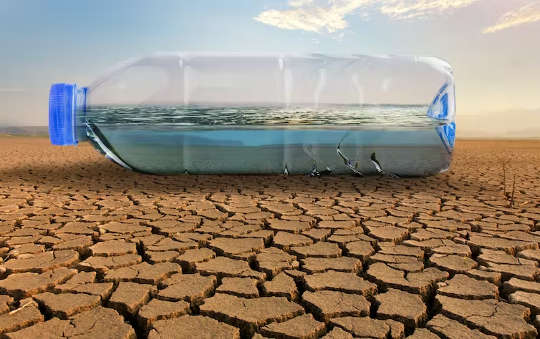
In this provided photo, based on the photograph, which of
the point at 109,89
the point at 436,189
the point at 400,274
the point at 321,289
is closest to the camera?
the point at 321,289

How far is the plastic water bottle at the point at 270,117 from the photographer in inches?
161

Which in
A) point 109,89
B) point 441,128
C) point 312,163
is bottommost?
point 312,163

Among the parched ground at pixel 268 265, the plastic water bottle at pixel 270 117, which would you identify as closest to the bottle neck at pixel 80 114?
the plastic water bottle at pixel 270 117

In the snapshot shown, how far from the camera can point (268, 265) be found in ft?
6.05

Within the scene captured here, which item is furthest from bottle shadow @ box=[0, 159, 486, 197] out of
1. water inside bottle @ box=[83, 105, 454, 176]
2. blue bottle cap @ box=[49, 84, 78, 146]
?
blue bottle cap @ box=[49, 84, 78, 146]

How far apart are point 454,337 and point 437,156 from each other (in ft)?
11.4

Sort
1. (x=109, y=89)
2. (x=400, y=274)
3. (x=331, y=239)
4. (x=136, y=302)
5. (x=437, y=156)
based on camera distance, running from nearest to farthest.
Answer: (x=136, y=302) < (x=400, y=274) < (x=331, y=239) < (x=109, y=89) < (x=437, y=156)

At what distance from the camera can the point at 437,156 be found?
14.7 ft

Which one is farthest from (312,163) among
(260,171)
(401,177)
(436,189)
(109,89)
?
(109,89)

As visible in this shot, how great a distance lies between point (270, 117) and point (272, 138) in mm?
202

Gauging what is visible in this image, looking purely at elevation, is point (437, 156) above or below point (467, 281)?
above

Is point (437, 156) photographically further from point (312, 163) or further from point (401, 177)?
point (312, 163)

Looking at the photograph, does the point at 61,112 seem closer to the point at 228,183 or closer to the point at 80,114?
the point at 80,114

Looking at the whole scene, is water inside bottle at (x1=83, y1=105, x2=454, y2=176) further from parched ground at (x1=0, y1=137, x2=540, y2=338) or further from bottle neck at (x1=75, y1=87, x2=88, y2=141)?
parched ground at (x1=0, y1=137, x2=540, y2=338)
